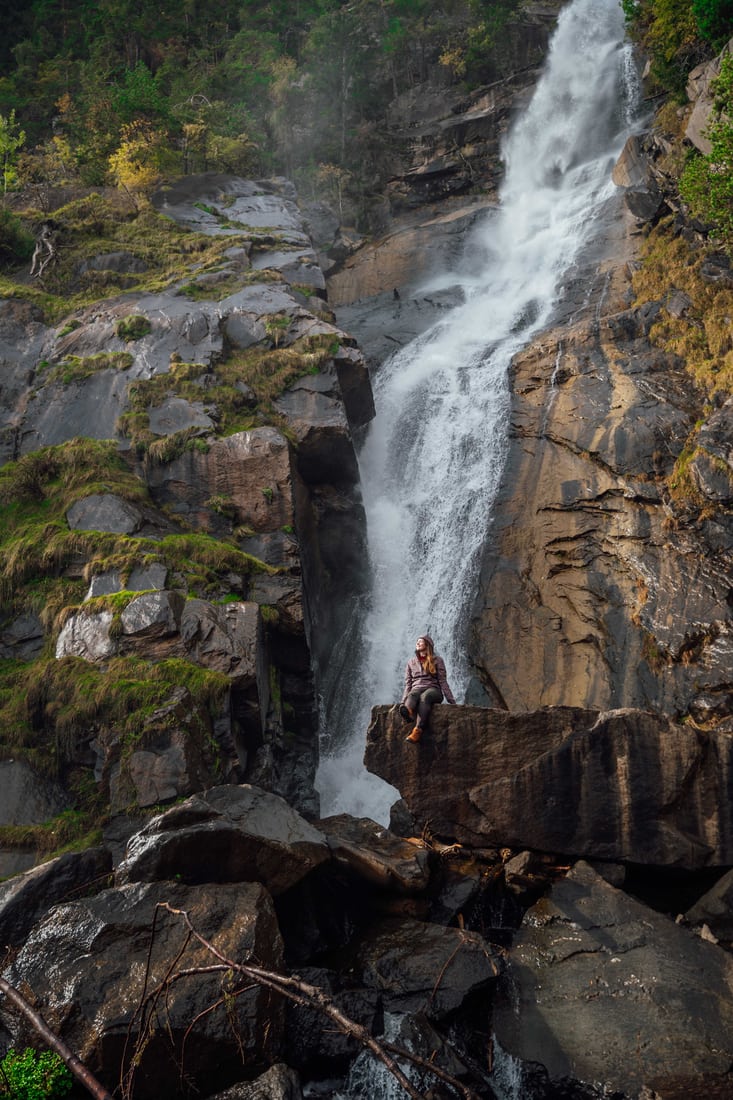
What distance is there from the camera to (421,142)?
122 feet

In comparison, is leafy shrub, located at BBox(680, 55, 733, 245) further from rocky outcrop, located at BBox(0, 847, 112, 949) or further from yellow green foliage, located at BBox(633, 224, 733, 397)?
A: rocky outcrop, located at BBox(0, 847, 112, 949)

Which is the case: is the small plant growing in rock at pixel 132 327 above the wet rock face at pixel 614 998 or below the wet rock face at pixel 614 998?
above

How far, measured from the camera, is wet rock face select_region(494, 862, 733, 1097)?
709 cm

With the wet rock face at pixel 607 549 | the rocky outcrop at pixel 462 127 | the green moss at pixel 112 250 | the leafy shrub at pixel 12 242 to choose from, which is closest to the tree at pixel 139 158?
the green moss at pixel 112 250

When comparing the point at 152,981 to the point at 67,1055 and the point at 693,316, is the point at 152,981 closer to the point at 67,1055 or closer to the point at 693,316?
the point at 67,1055

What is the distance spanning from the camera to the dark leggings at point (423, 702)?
10.3 m

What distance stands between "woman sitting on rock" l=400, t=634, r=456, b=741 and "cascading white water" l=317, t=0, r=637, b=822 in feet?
16.2

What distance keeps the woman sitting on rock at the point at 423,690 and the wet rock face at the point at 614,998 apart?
2857 mm

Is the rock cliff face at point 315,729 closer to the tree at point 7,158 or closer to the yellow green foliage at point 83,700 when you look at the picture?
the yellow green foliage at point 83,700

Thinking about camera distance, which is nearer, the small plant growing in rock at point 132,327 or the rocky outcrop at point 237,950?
the rocky outcrop at point 237,950

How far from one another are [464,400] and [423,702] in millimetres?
13472

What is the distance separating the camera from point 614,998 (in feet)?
25.6

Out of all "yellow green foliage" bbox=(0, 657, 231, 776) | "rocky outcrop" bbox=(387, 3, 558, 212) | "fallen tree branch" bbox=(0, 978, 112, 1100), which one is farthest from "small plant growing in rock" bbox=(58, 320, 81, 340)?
"fallen tree branch" bbox=(0, 978, 112, 1100)

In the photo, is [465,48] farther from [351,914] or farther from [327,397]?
[351,914]
